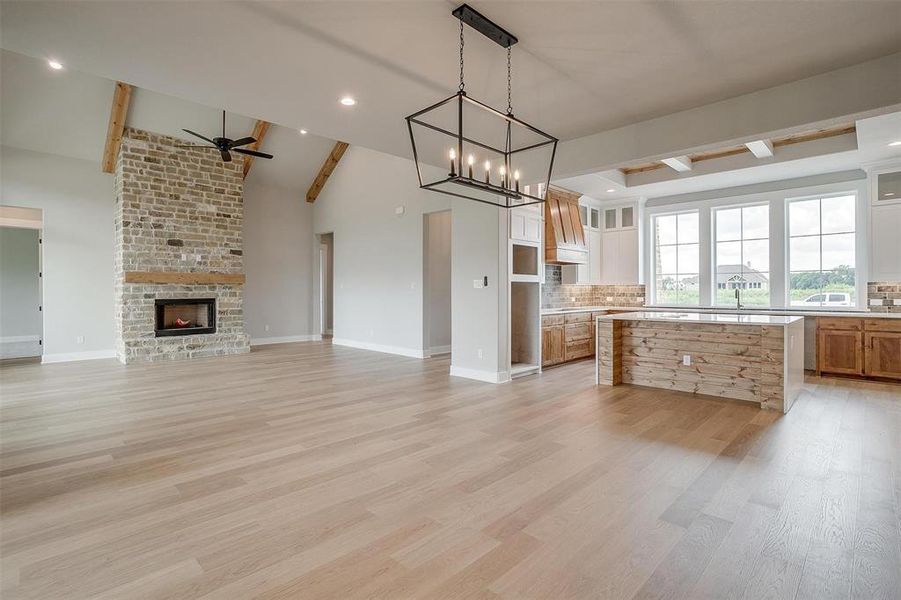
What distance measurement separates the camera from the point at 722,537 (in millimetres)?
2121

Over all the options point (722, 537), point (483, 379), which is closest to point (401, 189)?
point (483, 379)

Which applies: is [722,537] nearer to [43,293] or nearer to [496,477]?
[496,477]

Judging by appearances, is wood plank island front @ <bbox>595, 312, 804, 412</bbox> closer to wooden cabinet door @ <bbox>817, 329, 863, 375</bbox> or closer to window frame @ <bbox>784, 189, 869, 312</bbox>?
wooden cabinet door @ <bbox>817, 329, 863, 375</bbox>

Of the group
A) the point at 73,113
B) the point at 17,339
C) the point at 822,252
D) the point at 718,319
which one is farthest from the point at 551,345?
the point at 17,339

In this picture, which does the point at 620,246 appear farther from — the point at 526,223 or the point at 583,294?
the point at 526,223

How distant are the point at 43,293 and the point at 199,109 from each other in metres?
3.86

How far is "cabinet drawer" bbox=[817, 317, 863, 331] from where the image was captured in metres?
5.94

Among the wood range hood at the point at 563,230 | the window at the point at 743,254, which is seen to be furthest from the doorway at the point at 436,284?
the window at the point at 743,254

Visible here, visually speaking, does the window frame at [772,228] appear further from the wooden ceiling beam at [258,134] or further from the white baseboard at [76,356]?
the white baseboard at [76,356]

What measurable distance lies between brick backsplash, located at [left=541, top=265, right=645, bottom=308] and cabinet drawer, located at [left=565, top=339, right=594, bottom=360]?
2.60 ft

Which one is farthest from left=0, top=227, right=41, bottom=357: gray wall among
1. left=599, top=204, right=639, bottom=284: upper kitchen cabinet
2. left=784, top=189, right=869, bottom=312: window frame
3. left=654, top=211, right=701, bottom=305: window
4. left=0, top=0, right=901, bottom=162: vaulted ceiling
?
left=784, top=189, right=869, bottom=312: window frame

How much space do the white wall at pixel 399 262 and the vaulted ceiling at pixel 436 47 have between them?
2.31m

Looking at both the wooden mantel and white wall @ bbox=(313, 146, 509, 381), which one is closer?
white wall @ bbox=(313, 146, 509, 381)

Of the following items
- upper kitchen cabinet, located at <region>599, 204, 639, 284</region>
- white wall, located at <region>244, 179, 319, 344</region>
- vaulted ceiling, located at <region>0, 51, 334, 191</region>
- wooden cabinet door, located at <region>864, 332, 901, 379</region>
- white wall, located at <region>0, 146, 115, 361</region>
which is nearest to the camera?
wooden cabinet door, located at <region>864, 332, 901, 379</region>
